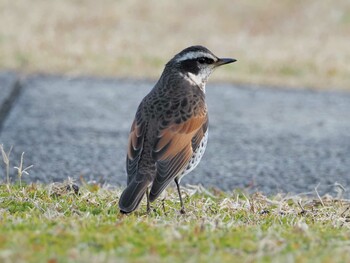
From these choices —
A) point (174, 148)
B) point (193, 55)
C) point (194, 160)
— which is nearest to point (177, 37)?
point (193, 55)

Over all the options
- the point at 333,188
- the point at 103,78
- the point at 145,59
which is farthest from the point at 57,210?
the point at 145,59

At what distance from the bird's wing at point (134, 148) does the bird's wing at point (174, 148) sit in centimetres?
14

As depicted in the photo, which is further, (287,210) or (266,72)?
(266,72)

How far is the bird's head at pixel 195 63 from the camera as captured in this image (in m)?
8.08

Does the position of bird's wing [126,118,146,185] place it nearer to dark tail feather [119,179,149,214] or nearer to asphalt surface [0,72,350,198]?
dark tail feather [119,179,149,214]

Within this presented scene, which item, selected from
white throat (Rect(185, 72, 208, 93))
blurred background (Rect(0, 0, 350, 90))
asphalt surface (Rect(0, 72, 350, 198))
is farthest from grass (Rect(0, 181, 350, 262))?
blurred background (Rect(0, 0, 350, 90))

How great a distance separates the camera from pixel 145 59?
1847 centimetres

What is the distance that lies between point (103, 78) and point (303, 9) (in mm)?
10797

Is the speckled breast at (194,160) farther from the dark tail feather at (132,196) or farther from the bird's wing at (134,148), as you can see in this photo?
the dark tail feather at (132,196)

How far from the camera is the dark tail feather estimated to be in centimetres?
648

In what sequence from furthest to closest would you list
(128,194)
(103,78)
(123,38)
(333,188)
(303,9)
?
(303,9)
(123,38)
(103,78)
(333,188)
(128,194)

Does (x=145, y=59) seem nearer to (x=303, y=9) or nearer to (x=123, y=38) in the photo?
(x=123, y=38)

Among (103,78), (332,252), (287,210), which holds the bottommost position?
(103,78)

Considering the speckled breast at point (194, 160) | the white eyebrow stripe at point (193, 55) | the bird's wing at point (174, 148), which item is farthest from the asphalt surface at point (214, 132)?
the bird's wing at point (174, 148)
